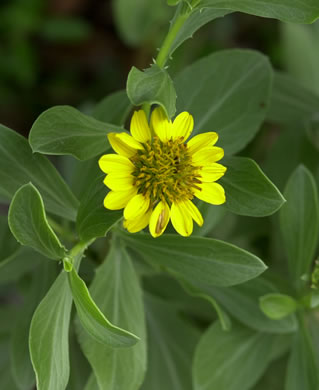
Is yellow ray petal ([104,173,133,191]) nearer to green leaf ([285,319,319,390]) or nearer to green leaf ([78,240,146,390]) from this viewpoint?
Result: green leaf ([78,240,146,390])

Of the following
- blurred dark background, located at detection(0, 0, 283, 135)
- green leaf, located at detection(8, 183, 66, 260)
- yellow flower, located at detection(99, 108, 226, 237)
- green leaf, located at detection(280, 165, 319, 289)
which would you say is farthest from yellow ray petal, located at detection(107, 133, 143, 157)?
blurred dark background, located at detection(0, 0, 283, 135)

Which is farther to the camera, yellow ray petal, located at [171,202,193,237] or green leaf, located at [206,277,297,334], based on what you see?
green leaf, located at [206,277,297,334]

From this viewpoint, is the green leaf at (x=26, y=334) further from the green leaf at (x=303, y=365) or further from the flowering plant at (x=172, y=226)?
the green leaf at (x=303, y=365)

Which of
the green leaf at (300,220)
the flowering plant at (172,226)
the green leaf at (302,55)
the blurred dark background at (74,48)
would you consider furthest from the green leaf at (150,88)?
the blurred dark background at (74,48)

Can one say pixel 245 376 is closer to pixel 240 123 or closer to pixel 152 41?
pixel 240 123

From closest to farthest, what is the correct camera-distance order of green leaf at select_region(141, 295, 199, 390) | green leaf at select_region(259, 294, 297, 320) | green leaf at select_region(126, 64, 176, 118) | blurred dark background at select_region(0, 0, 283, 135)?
1. green leaf at select_region(126, 64, 176, 118)
2. green leaf at select_region(259, 294, 297, 320)
3. green leaf at select_region(141, 295, 199, 390)
4. blurred dark background at select_region(0, 0, 283, 135)

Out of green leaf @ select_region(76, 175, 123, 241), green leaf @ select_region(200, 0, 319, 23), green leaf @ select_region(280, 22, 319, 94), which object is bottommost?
green leaf @ select_region(76, 175, 123, 241)

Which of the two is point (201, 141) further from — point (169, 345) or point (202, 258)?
point (169, 345)
